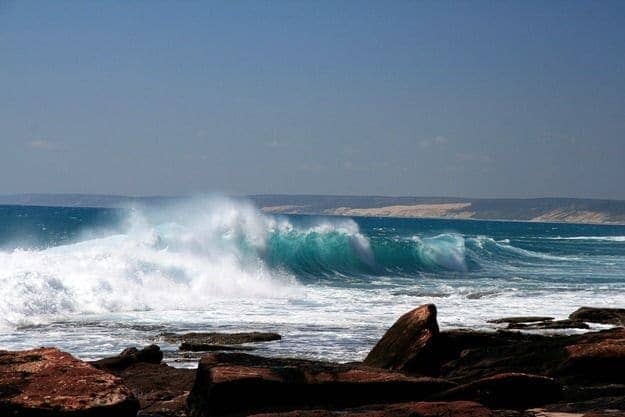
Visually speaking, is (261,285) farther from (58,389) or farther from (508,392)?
(58,389)

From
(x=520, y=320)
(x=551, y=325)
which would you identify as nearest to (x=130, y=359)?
(x=551, y=325)

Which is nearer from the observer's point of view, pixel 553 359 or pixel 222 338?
pixel 553 359

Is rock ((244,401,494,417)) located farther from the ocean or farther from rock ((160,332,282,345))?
rock ((160,332,282,345))

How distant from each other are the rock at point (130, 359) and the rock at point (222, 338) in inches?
128

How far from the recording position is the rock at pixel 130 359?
37.7 ft

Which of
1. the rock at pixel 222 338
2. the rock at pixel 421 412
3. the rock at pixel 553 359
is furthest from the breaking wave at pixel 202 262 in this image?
the rock at pixel 421 412

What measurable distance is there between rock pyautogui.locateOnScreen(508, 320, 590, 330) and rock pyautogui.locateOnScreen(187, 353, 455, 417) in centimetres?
1009

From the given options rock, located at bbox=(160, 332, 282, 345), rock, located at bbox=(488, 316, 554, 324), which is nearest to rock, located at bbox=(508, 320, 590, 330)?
rock, located at bbox=(488, 316, 554, 324)

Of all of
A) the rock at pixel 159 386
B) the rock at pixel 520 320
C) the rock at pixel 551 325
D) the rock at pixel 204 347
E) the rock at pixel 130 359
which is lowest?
the rock at pixel 520 320

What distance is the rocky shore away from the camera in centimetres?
721

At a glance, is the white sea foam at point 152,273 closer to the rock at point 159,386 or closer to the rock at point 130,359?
the rock at point 130,359

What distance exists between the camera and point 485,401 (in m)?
8.28

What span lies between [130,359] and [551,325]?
9.68 metres

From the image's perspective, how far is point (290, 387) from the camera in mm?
8203
